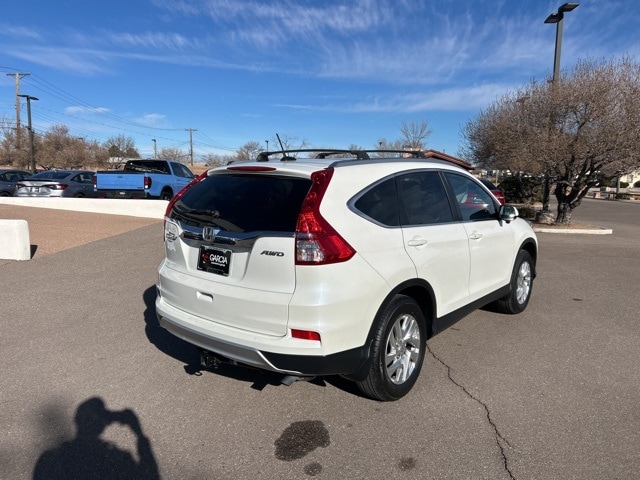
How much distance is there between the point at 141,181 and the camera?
15828mm

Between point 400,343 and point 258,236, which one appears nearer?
point 258,236

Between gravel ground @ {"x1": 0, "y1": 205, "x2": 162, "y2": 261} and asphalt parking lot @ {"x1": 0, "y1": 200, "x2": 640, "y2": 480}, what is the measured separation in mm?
4511

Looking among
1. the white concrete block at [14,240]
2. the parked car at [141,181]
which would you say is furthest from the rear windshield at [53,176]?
the white concrete block at [14,240]

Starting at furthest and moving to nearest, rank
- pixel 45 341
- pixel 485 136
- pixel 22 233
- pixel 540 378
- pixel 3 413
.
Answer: pixel 485 136
pixel 22 233
pixel 45 341
pixel 540 378
pixel 3 413

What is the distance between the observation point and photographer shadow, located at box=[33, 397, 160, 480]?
2.60 m

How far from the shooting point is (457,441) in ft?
9.53

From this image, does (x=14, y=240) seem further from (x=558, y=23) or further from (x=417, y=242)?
(x=558, y=23)

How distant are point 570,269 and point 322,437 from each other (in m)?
6.66

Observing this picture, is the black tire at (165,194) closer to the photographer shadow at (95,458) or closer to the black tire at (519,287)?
the black tire at (519,287)

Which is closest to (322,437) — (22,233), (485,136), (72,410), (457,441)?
(457,441)

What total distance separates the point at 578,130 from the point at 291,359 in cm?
1259

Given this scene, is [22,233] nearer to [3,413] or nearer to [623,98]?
[3,413]

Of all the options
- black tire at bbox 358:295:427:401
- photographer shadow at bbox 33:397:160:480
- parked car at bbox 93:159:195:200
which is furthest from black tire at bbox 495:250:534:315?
parked car at bbox 93:159:195:200

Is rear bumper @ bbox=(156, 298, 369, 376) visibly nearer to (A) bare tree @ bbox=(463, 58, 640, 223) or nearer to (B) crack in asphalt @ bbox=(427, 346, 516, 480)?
(B) crack in asphalt @ bbox=(427, 346, 516, 480)
